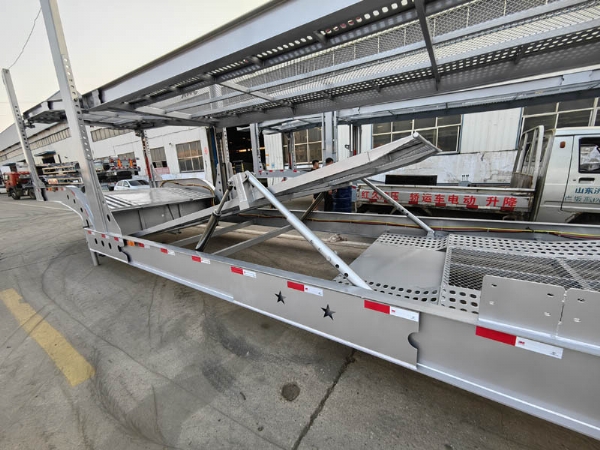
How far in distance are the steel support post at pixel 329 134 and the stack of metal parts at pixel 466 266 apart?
476 cm

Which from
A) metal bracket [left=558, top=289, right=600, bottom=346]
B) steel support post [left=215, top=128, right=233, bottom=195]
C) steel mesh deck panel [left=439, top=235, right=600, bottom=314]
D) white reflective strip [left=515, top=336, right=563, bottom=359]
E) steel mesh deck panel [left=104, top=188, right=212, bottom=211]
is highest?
steel support post [left=215, top=128, right=233, bottom=195]

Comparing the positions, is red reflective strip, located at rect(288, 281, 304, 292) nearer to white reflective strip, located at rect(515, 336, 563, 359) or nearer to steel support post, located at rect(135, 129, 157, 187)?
white reflective strip, located at rect(515, 336, 563, 359)

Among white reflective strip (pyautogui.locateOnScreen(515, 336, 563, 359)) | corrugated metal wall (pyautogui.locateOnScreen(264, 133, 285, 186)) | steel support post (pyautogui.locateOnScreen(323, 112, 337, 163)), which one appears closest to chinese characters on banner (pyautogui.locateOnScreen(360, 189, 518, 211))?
steel support post (pyautogui.locateOnScreen(323, 112, 337, 163))

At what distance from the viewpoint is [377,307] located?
1.50 metres

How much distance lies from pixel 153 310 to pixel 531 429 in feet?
11.3

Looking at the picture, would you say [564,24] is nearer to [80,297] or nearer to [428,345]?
[428,345]

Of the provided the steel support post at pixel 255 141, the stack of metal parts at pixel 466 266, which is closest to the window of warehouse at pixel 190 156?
the steel support post at pixel 255 141

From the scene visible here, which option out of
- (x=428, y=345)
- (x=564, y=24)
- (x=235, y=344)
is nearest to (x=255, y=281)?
(x=235, y=344)

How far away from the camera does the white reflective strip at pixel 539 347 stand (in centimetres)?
106

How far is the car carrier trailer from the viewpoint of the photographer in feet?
3.52

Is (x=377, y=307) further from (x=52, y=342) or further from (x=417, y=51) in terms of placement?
(x=52, y=342)

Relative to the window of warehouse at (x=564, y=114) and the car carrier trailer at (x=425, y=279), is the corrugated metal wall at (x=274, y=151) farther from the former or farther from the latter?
the car carrier trailer at (x=425, y=279)

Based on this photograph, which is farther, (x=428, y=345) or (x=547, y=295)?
(x=428, y=345)

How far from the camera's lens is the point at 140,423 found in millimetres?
1648
